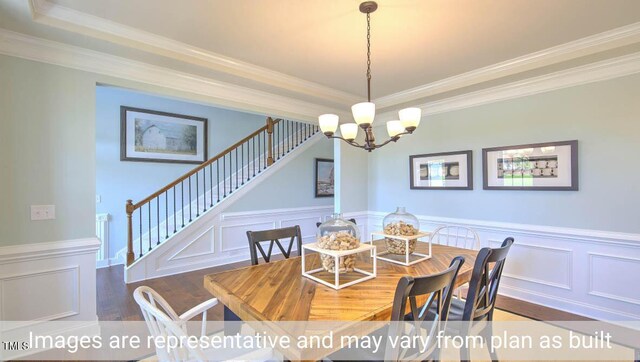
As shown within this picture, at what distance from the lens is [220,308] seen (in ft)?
10.1

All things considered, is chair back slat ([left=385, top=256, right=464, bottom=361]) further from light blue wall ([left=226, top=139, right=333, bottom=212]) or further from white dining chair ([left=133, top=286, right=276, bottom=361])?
light blue wall ([left=226, top=139, right=333, bottom=212])

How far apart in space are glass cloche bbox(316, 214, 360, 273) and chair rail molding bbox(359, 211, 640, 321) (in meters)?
2.45

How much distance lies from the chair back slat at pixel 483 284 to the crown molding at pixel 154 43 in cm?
265

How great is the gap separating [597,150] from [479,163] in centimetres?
104

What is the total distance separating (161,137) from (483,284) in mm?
5306

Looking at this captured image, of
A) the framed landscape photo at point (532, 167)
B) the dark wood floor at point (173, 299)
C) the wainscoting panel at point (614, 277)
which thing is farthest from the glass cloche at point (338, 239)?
the wainscoting panel at point (614, 277)

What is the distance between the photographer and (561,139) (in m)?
2.95

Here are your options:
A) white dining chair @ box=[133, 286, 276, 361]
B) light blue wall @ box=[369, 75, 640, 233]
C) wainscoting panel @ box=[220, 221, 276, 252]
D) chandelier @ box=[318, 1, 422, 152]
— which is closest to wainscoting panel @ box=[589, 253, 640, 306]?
light blue wall @ box=[369, 75, 640, 233]

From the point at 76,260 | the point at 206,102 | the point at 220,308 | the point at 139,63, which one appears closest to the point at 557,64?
the point at 206,102

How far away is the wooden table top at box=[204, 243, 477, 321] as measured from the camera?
4.24 feet

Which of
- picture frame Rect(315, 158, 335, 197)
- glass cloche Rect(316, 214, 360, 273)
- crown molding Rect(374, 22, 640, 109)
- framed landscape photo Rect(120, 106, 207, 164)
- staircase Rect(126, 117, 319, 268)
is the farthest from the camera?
picture frame Rect(315, 158, 335, 197)

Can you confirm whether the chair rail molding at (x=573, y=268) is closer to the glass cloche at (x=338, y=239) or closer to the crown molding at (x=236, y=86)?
the crown molding at (x=236, y=86)

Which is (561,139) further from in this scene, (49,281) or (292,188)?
(49,281)

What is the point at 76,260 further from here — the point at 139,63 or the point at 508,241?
the point at 508,241
